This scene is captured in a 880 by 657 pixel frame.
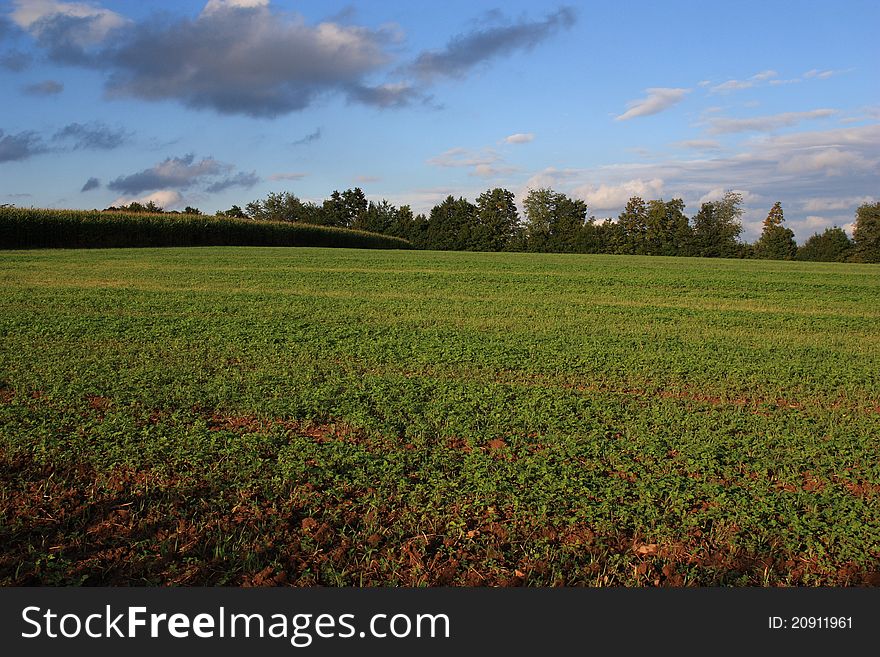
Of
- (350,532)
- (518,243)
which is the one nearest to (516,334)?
(350,532)

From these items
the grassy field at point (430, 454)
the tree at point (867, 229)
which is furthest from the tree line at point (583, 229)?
the grassy field at point (430, 454)

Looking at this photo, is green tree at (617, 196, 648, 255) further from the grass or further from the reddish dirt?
the reddish dirt

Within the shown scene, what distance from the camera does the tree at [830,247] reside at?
58.3m

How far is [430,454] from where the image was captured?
4.58m

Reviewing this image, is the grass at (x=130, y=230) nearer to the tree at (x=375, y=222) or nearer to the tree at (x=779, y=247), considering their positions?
the tree at (x=375, y=222)

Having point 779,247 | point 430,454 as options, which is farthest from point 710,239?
point 430,454

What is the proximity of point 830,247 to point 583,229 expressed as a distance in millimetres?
21724

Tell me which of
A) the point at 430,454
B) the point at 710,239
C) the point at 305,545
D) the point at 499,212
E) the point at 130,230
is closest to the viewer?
the point at 305,545

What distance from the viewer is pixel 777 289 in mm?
17453

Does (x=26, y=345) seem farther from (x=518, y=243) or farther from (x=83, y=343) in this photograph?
(x=518, y=243)

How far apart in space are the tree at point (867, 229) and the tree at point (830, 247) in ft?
9.97

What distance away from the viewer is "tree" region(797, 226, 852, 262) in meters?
58.3

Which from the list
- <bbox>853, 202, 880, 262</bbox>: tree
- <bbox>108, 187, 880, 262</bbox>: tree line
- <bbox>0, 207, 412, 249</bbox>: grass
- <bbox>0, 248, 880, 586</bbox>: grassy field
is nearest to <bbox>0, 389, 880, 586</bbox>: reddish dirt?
<bbox>0, 248, 880, 586</bbox>: grassy field

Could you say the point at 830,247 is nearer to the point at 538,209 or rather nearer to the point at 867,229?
the point at 867,229
